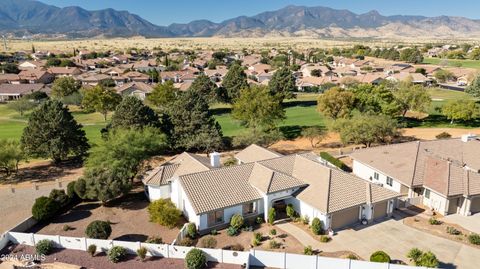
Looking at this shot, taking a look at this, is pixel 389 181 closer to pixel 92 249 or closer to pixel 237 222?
pixel 237 222

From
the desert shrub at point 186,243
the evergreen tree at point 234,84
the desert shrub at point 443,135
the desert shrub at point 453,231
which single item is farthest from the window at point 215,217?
the evergreen tree at point 234,84

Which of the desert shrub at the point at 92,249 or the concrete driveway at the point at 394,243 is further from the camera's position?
the desert shrub at the point at 92,249

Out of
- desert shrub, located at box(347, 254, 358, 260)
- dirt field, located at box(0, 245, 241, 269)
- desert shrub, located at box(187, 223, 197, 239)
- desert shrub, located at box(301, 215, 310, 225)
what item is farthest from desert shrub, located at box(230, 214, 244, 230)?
desert shrub, located at box(347, 254, 358, 260)

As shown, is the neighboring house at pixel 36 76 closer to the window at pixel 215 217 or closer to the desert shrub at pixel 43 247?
the desert shrub at pixel 43 247

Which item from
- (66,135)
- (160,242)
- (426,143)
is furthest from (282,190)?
(66,135)

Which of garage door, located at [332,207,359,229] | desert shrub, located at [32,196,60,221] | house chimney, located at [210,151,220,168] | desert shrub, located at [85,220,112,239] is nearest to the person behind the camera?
desert shrub, located at [85,220,112,239]

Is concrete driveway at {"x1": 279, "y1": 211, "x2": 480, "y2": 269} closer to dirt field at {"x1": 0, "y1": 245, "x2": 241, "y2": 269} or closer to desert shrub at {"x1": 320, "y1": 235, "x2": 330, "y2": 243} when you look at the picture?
desert shrub at {"x1": 320, "y1": 235, "x2": 330, "y2": 243}

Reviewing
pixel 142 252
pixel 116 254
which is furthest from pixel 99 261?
pixel 142 252
